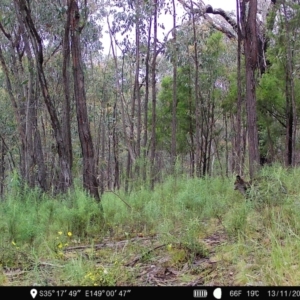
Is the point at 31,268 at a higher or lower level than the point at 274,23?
lower

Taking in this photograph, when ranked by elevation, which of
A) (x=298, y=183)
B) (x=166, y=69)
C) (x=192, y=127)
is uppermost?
(x=166, y=69)

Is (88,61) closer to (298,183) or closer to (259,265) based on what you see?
(298,183)

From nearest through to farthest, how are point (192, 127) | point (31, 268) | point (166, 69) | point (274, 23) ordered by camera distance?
point (31, 268) → point (274, 23) → point (192, 127) → point (166, 69)

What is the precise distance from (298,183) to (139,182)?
143 inches

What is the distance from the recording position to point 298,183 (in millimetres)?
6355

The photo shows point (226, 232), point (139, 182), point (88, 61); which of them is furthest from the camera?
point (88, 61)

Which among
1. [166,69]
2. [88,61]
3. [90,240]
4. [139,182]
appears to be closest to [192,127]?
[166,69]

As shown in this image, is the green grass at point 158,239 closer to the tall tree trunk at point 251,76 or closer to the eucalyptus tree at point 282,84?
the tall tree trunk at point 251,76

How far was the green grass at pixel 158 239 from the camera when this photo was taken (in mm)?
3602

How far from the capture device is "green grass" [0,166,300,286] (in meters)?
3.60
